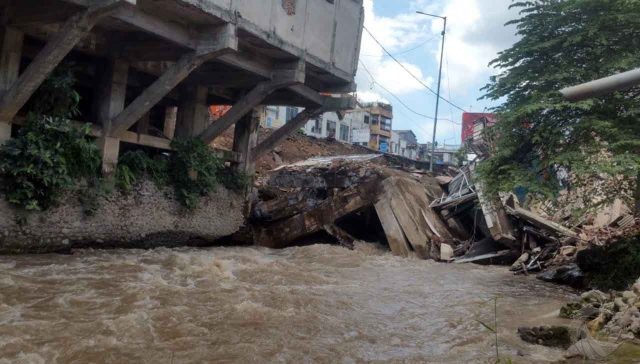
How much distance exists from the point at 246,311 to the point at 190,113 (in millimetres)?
7025

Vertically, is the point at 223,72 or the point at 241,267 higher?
the point at 223,72

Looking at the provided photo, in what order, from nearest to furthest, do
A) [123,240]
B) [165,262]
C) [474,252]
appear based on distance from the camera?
[165,262] → [123,240] → [474,252]

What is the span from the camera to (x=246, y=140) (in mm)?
12719

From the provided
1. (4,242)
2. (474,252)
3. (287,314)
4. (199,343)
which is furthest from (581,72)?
(4,242)

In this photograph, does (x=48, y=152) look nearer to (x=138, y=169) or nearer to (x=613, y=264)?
(x=138, y=169)

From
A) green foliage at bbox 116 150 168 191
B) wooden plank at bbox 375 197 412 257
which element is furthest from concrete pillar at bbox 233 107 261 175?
wooden plank at bbox 375 197 412 257

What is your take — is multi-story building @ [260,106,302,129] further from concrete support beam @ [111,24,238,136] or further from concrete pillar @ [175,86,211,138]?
concrete support beam @ [111,24,238,136]

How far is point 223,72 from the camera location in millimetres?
11172

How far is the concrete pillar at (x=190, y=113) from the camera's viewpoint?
11.6 metres

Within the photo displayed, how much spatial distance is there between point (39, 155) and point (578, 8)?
8594 mm

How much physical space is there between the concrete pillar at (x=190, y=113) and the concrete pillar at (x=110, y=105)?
7.29 ft

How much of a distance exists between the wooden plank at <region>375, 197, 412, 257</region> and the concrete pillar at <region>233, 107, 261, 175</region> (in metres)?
3.31

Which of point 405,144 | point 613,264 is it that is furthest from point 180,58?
point 405,144

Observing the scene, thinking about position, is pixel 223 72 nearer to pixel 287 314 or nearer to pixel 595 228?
pixel 287 314
